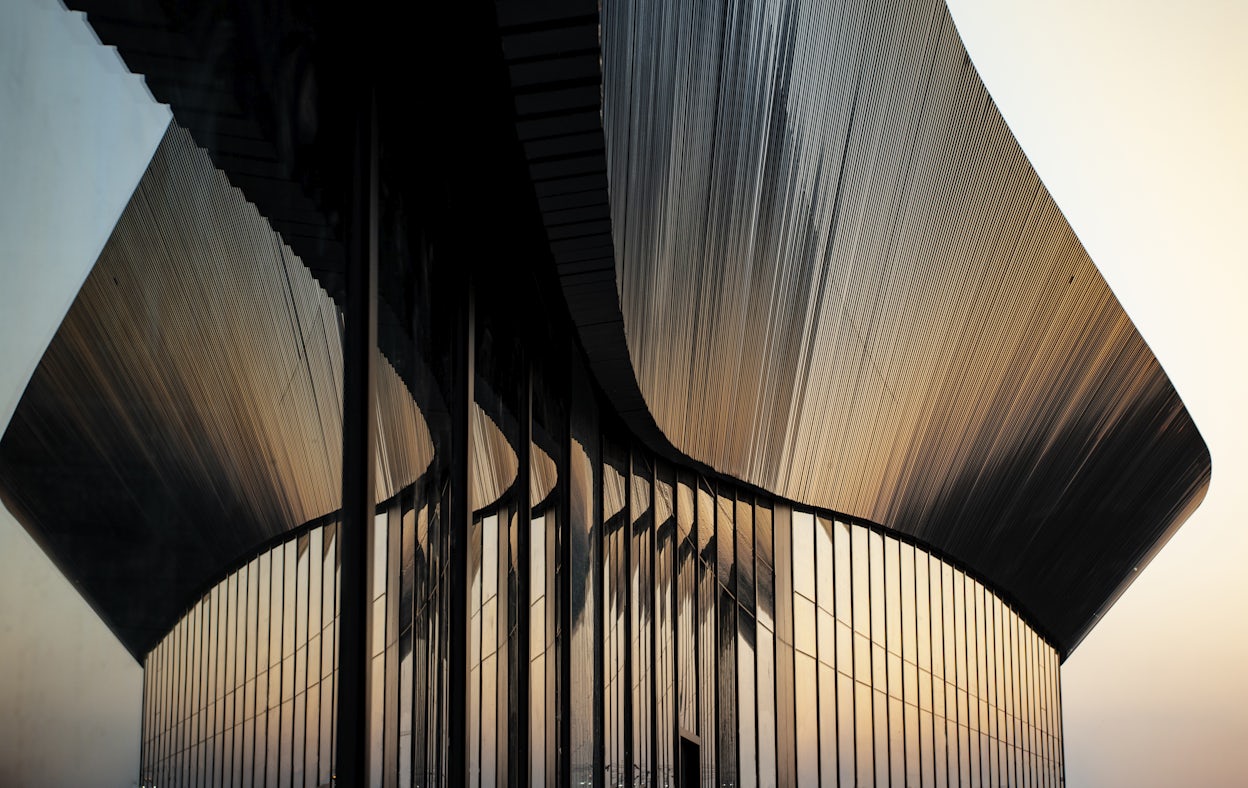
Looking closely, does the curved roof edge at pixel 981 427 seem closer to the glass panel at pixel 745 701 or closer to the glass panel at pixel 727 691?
the glass panel at pixel 727 691

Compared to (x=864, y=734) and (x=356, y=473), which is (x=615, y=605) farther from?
(x=864, y=734)

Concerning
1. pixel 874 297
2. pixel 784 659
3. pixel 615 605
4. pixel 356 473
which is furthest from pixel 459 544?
pixel 784 659

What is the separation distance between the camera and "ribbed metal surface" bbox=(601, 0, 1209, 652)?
5.20 meters

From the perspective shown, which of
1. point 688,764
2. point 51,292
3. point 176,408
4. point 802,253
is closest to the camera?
point 51,292

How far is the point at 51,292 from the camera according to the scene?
3.48 ft

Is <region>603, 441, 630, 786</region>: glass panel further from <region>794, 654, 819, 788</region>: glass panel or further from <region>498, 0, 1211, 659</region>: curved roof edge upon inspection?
<region>794, 654, 819, 788</region>: glass panel

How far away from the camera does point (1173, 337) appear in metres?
20.6

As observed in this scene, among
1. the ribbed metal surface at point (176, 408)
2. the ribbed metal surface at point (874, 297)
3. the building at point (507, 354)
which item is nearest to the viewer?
the ribbed metal surface at point (176, 408)

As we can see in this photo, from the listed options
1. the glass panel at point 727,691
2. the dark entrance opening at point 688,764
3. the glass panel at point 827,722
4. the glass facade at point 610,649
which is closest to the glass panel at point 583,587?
the glass facade at point 610,649

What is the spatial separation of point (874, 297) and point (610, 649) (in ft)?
13.5

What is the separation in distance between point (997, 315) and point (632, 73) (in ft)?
34.4

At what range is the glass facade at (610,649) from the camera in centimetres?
195

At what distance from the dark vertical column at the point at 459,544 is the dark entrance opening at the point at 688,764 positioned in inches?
372

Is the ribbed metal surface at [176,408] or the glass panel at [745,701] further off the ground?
the glass panel at [745,701]
